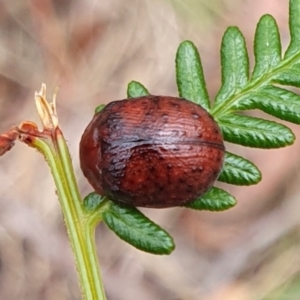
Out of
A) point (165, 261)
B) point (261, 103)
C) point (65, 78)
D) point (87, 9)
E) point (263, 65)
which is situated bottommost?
point (165, 261)

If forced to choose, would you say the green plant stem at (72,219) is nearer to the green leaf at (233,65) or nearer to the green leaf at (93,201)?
the green leaf at (93,201)

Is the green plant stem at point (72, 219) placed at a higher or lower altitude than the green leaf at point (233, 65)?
lower

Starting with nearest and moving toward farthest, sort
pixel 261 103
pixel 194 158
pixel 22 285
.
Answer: pixel 194 158
pixel 261 103
pixel 22 285

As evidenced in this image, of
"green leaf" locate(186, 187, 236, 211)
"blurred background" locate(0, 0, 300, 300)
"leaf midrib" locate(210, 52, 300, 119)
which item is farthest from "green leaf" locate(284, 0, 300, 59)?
"blurred background" locate(0, 0, 300, 300)

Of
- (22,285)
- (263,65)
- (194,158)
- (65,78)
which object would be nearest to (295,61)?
(263,65)


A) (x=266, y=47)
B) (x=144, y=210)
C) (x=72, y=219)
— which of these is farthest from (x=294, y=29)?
(x=144, y=210)

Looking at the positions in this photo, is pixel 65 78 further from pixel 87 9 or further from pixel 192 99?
pixel 192 99

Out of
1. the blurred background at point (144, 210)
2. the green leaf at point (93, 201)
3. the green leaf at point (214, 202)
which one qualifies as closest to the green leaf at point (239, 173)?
the green leaf at point (214, 202)
